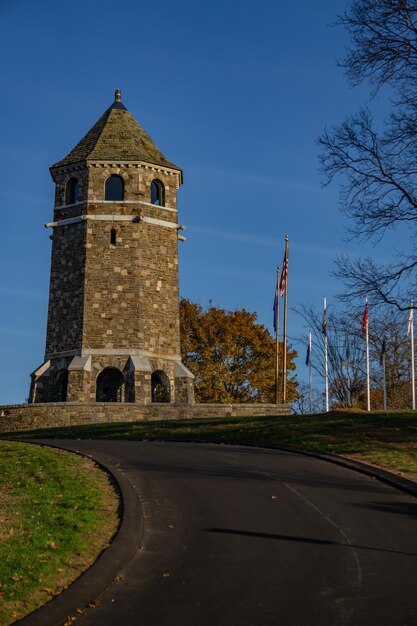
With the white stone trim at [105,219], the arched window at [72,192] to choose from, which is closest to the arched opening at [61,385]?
the white stone trim at [105,219]

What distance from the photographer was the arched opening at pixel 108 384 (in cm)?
4692

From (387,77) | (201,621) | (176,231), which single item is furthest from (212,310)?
(201,621)

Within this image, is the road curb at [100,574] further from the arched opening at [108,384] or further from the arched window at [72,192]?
the arched window at [72,192]

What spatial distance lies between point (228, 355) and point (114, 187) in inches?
788

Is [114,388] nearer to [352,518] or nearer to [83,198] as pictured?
[83,198]

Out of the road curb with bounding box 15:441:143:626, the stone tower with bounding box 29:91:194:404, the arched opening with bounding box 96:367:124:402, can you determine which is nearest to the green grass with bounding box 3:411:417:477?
the road curb with bounding box 15:441:143:626

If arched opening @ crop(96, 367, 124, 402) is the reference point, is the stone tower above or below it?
above

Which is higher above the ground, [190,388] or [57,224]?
[57,224]

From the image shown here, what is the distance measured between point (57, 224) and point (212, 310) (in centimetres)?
2066

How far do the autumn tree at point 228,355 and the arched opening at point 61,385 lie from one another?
17.0m

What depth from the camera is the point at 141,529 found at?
537 inches

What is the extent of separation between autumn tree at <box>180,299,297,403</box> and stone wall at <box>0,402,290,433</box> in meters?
21.1

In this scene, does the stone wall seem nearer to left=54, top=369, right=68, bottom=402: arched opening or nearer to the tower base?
the tower base

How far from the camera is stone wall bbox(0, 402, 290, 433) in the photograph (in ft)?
132
